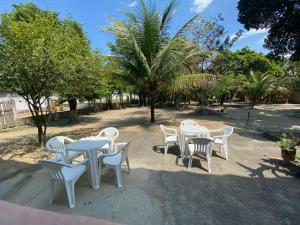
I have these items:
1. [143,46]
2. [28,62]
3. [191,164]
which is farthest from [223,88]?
[28,62]

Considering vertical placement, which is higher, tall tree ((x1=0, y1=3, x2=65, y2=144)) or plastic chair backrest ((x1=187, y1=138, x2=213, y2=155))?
tall tree ((x1=0, y1=3, x2=65, y2=144))

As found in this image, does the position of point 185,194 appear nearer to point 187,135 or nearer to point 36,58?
point 187,135

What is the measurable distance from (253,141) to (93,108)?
15.6m

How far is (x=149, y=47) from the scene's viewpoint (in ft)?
29.9

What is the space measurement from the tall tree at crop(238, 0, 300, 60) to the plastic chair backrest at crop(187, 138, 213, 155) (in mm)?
10996

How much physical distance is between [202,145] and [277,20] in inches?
477

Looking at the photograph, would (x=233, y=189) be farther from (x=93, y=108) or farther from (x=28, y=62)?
(x=93, y=108)

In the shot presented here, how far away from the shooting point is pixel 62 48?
18.9 ft

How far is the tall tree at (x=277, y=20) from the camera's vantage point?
11.5 meters

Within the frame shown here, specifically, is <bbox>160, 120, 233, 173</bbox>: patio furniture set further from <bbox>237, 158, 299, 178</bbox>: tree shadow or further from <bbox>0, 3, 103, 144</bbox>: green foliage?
<bbox>0, 3, 103, 144</bbox>: green foliage

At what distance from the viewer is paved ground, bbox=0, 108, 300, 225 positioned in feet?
9.58

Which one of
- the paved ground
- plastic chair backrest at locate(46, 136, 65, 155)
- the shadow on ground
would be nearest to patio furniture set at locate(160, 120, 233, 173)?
the paved ground

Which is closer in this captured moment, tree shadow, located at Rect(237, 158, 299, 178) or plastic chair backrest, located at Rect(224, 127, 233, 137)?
tree shadow, located at Rect(237, 158, 299, 178)

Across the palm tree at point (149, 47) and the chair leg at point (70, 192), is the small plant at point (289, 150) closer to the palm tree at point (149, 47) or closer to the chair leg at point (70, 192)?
→ the chair leg at point (70, 192)
